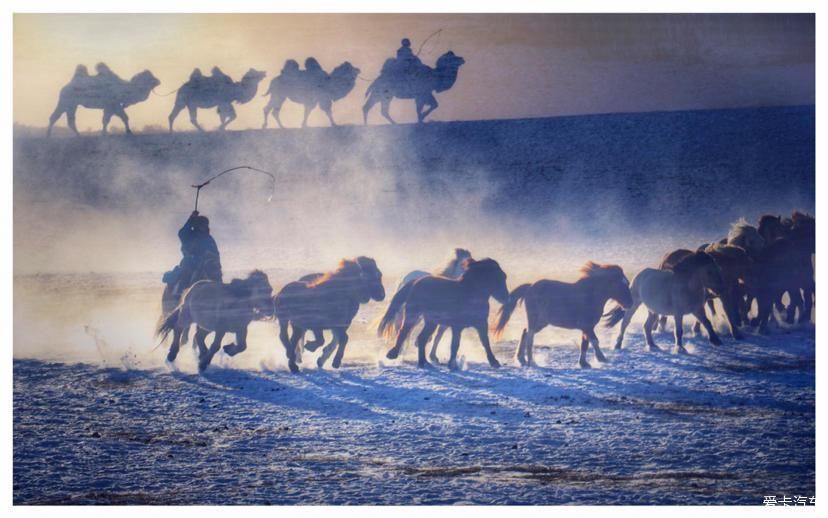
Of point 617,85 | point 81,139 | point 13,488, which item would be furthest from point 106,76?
point 617,85

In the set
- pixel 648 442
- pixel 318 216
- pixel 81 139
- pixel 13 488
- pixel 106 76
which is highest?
pixel 106 76

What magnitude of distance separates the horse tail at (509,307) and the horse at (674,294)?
0.53 m

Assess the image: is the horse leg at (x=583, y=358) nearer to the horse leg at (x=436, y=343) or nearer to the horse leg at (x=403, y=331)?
the horse leg at (x=436, y=343)

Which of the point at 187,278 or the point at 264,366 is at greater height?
the point at 187,278

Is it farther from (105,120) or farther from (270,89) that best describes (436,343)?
(105,120)

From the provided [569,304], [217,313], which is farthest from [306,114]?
[569,304]

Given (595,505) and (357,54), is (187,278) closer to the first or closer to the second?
(357,54)

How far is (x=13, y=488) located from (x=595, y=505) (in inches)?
125

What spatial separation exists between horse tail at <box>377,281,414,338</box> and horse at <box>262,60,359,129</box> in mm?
1093

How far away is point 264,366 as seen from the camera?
18.2 feet

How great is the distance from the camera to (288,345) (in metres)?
Result: 5.55

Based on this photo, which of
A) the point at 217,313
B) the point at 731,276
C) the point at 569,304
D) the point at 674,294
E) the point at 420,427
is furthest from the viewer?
the point at 731,276

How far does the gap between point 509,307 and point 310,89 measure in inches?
68.8

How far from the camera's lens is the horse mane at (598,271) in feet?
18.6
